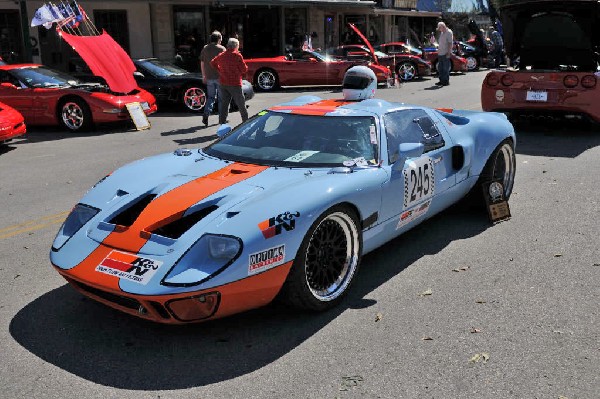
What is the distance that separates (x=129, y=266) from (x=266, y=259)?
2.51 ft

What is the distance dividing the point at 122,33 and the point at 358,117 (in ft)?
66.7

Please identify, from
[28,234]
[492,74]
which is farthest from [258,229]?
[492,74]

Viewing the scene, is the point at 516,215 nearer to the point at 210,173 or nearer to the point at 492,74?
the point at 210,173

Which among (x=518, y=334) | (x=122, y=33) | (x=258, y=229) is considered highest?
(x=122, y=33)

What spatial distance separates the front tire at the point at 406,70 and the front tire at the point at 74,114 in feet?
42.1

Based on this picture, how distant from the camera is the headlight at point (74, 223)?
3.96 m

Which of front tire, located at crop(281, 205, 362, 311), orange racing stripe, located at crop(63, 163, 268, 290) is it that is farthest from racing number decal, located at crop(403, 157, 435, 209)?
orange racing stripe, located at crop(63, 163, 268, 290)

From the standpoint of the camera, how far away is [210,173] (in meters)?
4.33

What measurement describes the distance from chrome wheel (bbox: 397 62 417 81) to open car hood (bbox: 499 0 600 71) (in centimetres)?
953

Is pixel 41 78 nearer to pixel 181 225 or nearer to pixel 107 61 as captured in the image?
pixel 107 61

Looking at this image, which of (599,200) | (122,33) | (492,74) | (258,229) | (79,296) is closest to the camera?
(258,229)

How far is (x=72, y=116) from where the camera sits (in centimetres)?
1223

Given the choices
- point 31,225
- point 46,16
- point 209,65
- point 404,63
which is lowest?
point 31,225

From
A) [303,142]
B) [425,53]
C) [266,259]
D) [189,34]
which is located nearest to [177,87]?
[303,142]
